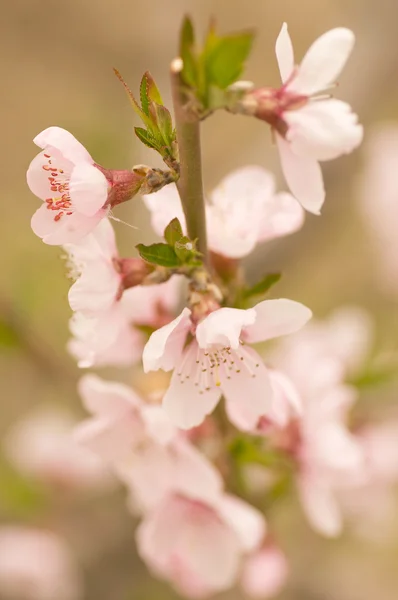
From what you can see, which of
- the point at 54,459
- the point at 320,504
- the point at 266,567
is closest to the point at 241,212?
the point at 320,504

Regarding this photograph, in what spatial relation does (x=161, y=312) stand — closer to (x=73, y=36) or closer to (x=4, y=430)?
(x=4, y=430)

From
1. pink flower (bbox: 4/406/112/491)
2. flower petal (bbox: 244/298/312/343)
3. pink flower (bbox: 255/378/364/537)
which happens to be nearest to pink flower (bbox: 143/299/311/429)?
flower petal (bbox: 244/298/312/343)

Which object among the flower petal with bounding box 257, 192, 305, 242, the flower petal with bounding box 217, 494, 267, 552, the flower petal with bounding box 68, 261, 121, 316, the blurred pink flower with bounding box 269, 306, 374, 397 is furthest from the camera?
the blurred pink flower with bounding box 269, 306, 374, 397

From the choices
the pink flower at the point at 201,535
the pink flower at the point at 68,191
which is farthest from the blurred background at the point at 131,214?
the pink flower at the point at 201,535

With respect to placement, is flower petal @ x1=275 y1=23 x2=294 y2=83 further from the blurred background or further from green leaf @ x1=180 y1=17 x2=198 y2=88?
the blurred background

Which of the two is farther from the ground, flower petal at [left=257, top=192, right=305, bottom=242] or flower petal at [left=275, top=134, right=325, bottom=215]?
flower petal at [left=275, top=134, right=325, bottom=215]

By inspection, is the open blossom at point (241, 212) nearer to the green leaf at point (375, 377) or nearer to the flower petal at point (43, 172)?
the flower petal at point (43, 172)

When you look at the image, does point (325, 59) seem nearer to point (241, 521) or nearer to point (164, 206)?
point (164, 206)
